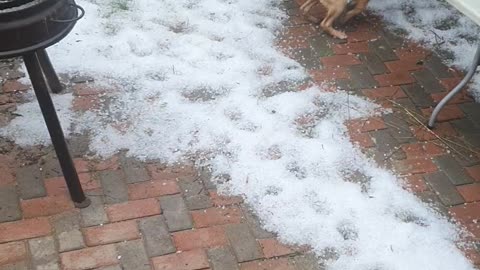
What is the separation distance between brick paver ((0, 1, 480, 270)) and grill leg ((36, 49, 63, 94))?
88 mm

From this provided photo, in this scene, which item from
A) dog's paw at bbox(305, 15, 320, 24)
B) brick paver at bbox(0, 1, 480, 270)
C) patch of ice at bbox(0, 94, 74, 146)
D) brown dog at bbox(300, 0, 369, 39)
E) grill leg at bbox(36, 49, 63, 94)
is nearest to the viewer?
brick paver at bbox(0, 1, 480, 270)

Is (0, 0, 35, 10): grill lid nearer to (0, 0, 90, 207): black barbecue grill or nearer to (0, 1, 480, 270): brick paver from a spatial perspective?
(0, 0, 90, 207): black barbecue grill

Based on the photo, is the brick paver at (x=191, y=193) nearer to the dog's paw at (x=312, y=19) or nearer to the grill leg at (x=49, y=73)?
the grill leg at (x=49, y=73)

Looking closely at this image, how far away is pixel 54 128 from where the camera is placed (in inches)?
98.2

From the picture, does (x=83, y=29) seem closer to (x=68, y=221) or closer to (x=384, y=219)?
(x=68, y=221)

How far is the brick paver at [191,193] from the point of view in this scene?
2539 millimetres

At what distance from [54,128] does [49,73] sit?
750 millimetres

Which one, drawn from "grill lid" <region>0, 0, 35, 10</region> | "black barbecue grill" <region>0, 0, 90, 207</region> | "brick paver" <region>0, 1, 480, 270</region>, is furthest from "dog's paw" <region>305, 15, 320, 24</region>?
"grill lid" <region>0, 0, 35, 10</region>

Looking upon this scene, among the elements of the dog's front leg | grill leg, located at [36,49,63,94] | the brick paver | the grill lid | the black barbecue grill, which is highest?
the grill lid

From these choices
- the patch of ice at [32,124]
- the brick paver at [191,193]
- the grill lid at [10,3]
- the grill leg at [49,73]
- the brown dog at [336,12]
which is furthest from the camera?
the brown dog at [336,12]

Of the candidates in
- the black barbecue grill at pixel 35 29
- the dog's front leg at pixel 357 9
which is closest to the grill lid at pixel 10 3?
the black barbecue grill at pixel 35 29

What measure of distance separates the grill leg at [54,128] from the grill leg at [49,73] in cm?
52

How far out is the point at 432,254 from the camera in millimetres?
2600

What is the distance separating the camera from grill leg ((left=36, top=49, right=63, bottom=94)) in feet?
10.1
